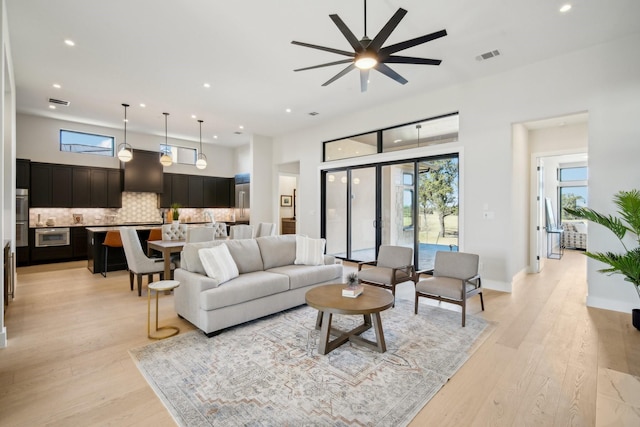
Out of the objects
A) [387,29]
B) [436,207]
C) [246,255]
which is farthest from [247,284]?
[436,207]

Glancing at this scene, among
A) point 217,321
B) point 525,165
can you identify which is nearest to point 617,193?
point 525,165

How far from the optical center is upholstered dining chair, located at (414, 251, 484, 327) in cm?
350

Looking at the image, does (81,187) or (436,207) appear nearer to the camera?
(436,207)

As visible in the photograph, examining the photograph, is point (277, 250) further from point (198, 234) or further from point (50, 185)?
point (50, 185)

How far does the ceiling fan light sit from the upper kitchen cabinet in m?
8.19

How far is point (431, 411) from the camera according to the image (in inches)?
80.0

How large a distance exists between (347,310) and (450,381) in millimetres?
962

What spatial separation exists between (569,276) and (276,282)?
5.79 m

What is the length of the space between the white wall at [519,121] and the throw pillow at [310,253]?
8.77 feet

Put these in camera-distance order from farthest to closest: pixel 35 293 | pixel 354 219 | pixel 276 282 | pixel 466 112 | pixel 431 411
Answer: pixel 354 219
pixel 466 112
pixel 35 293
pixel 276 282
pixel 431 411

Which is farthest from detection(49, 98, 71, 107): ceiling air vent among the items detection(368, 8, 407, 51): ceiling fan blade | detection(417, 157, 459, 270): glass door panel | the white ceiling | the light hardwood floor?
A: detection(417, 157, 459, 270): glass door panel

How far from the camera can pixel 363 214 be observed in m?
7.16

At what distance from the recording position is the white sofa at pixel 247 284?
3154mm

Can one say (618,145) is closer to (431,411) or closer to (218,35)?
(431,411)
